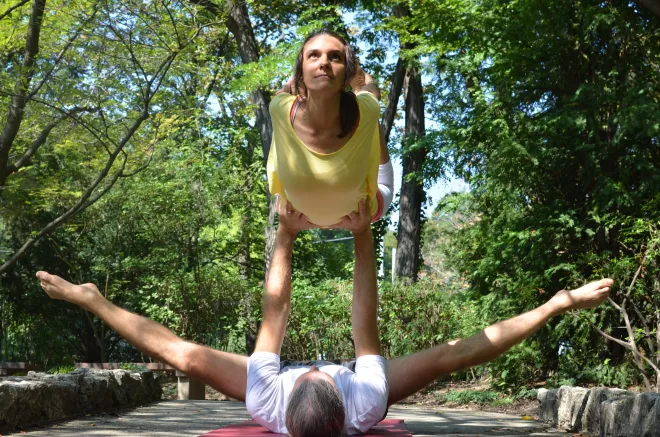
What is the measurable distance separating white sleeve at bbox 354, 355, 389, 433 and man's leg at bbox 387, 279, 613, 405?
119 mm

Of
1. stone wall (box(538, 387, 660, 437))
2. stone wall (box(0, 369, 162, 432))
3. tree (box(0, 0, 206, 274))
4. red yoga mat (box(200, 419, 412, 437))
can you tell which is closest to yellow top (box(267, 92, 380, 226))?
red yoga mat (box(200, 419, 412, 437))

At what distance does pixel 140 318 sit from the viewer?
361 cm

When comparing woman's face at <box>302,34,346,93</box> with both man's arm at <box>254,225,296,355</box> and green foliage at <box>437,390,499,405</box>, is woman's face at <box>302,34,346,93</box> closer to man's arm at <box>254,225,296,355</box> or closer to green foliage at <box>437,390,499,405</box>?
man's arm at <box>254,225,296,355</box>

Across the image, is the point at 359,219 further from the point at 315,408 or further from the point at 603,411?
the point at 603,411

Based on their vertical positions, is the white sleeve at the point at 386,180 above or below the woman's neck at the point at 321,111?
below

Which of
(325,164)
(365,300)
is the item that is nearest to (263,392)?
(365,300)

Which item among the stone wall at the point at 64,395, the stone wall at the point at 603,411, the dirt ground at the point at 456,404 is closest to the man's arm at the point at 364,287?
the stone wall at the point at 603,411

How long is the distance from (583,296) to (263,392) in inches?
58.4

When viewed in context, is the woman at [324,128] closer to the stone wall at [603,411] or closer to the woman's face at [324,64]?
the woman's face at [324,64]

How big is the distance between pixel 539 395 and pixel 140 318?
446 centimetres

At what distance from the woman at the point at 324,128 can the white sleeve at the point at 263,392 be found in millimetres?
808

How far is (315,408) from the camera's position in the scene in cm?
289

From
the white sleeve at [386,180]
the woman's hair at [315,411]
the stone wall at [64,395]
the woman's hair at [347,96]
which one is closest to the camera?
the woman's hair at [315,411]

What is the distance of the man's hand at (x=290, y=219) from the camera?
3955mm
